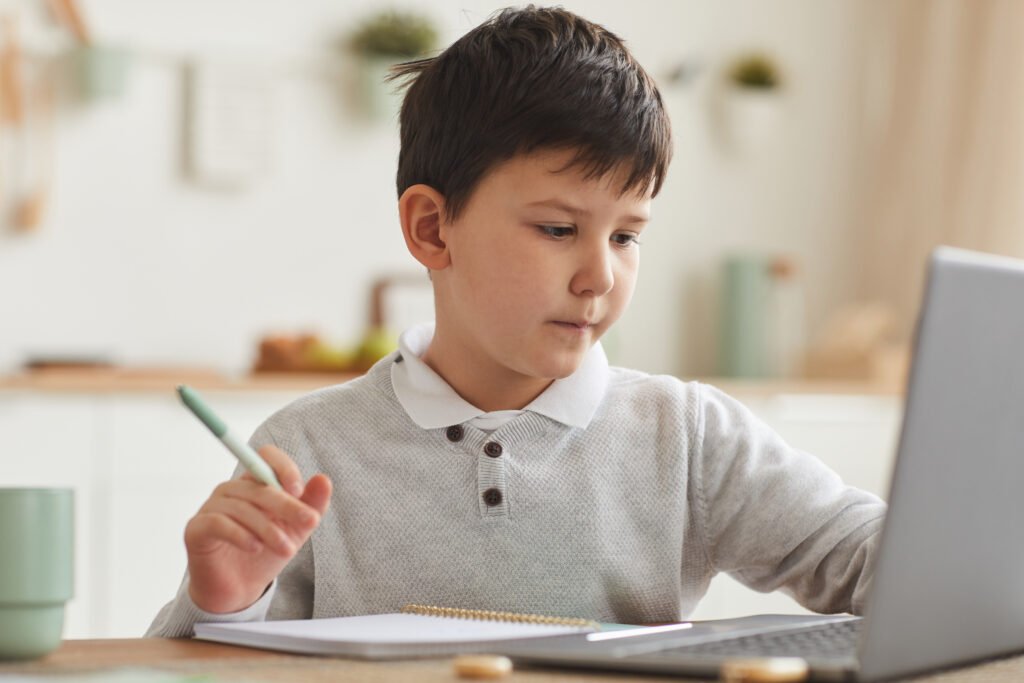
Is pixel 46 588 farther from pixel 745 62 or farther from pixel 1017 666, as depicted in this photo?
pixel 745 62

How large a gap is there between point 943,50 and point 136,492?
8.48ft

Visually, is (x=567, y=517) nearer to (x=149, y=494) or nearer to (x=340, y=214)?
(x=149, y=494)

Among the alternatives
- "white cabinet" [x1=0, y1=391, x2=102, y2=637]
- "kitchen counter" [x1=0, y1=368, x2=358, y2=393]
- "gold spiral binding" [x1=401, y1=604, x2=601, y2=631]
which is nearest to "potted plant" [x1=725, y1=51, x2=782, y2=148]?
"kitchen counter" [x1=0, y1=368, x2=358, y2=393]

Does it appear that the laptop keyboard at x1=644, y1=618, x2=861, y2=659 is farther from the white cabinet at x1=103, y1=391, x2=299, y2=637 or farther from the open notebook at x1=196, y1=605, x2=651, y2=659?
the white cabinet at x1=103, y1=391, x2=299, y2=637

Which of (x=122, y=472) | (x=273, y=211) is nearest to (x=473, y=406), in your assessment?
(x=122, y=472)

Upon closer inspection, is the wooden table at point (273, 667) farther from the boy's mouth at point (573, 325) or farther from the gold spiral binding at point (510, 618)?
the boy's mouth at point (573, 325)

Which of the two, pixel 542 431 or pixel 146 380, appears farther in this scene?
pixel 146 380

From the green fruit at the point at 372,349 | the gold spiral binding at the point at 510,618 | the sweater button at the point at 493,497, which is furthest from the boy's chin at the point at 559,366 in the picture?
the green fruit at the point at 372,349

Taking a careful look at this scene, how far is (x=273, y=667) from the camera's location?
2.51 ft

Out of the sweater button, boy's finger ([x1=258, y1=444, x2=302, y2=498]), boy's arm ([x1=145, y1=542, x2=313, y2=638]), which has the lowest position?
boy's arm ([x1=145, y1=542, x2=313, y2=638])

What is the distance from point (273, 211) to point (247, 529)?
8.64ft

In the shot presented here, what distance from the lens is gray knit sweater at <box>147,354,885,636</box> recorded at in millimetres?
1118

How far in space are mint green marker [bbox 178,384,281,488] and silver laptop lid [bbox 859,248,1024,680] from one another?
1.20 ft

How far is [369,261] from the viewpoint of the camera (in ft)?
11.5
